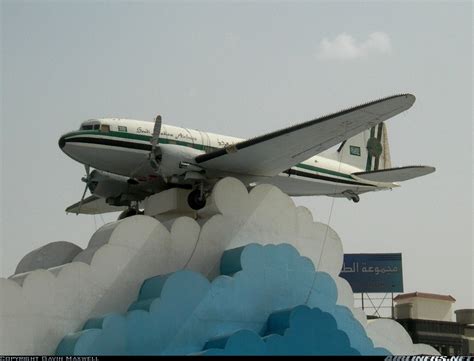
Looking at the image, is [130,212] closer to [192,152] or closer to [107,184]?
[107,184]

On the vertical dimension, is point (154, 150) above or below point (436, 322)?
above

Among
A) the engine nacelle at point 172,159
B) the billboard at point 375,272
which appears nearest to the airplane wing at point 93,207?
the engine nacelle at point 172,159

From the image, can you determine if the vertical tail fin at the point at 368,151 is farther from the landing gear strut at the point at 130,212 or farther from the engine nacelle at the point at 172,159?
the landing gear strut at the point at 130,212

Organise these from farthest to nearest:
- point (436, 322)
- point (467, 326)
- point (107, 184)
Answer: point (467, 326) < point (436, 322) < point (107, 184)

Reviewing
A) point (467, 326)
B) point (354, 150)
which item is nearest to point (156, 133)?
point (354, 150)

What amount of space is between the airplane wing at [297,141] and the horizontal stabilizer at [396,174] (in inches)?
256

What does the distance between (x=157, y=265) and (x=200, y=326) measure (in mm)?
2419

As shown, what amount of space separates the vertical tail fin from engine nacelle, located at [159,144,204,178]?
1019cm

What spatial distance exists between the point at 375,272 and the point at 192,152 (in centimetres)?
2884

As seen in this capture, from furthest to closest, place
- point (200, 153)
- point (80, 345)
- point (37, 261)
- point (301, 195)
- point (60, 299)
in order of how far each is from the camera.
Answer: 1. point (301, 195)
2. point (200, 153)
3. point (37, 261)
4. point (60, 299)
5. point (80, 345)

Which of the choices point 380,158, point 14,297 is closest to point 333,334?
point 14,297

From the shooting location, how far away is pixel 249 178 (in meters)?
29.8

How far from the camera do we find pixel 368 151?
38719mm

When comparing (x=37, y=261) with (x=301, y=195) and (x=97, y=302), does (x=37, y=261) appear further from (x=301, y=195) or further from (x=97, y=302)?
(x=301, y=195)
